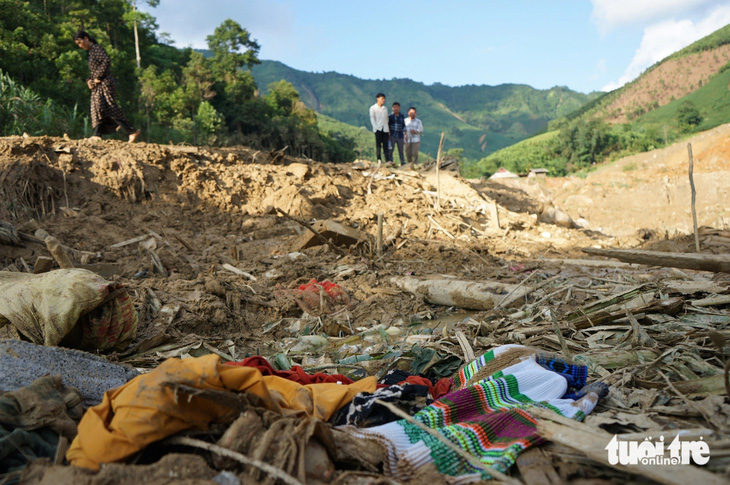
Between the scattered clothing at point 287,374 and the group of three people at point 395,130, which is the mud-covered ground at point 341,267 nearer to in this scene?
the scattered clothing at point 287,374

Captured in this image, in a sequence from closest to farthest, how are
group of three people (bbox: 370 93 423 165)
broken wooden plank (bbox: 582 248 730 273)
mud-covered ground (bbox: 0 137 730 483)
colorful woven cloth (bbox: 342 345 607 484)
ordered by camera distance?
colorful woven cloth (bbox: 342 345 607 484) → broken wooden plank (bbox: 582 248 730 273) → mud-covered ground (bbox: 0 137 730 483) → group of three people (bbox: 370 93 423 165)

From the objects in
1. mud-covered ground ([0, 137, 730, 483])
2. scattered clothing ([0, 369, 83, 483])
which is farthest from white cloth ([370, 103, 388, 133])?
scattered clothing ([0, 369, 83, 483])

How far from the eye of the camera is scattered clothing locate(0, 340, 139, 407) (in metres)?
1.88

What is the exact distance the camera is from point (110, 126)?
25.9 ft

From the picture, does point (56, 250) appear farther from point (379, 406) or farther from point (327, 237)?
point (327, 237)

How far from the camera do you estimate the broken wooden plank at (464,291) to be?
15.3ft

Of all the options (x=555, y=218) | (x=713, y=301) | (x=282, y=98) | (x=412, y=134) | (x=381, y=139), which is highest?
(x=282, y=98)

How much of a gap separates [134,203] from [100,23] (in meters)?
27.8

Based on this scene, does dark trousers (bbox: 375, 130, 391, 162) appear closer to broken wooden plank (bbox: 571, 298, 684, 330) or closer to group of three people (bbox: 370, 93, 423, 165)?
group of three people (bbox: 370, 93, 423, 165)

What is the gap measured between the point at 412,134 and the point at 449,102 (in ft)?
522

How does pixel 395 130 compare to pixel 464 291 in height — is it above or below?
above

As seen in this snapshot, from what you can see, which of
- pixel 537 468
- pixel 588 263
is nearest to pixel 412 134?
pixel 588 263

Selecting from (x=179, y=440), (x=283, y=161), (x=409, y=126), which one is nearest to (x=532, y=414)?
(x=179, y=440)

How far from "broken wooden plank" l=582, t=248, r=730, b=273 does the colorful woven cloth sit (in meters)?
0.64
